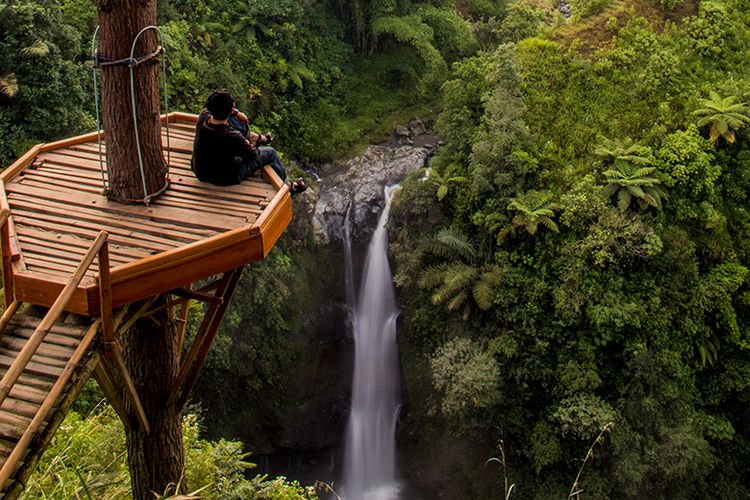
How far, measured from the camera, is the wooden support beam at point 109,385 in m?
4.30

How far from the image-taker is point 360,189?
1780 cm

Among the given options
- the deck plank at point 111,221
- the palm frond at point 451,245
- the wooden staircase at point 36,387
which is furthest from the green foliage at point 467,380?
the wooden staircase at point 36,387

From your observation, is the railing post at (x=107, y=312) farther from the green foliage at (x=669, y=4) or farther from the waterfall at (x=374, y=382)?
the green foliage at (x=669, y=4)

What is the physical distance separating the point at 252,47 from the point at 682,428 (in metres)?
14.6

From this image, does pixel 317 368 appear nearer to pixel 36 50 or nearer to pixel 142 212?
pixel 36 50

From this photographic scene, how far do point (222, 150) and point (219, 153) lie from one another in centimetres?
5

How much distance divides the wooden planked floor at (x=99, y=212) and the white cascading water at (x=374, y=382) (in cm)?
1117

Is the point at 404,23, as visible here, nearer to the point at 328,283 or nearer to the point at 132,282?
the point at 328,283

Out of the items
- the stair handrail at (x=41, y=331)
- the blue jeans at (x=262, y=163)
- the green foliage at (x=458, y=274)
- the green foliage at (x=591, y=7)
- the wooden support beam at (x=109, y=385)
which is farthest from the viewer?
the green foliage at (x=591, y=7)

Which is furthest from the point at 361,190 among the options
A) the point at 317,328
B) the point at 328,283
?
the point at 317,328

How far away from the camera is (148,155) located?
4992 millimetres

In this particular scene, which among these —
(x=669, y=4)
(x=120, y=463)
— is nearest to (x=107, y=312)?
(x=120, y=463)

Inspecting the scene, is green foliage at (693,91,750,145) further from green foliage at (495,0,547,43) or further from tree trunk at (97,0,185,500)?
tree trunk at (97,0,185,500)

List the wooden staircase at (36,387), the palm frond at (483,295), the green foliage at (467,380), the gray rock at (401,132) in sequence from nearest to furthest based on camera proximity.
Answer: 1. the wooden staircase at (36,387)
2. the green foliage at (467,380)
3. the palm frond at (483,295)
4. the gray rock at (401,132)
